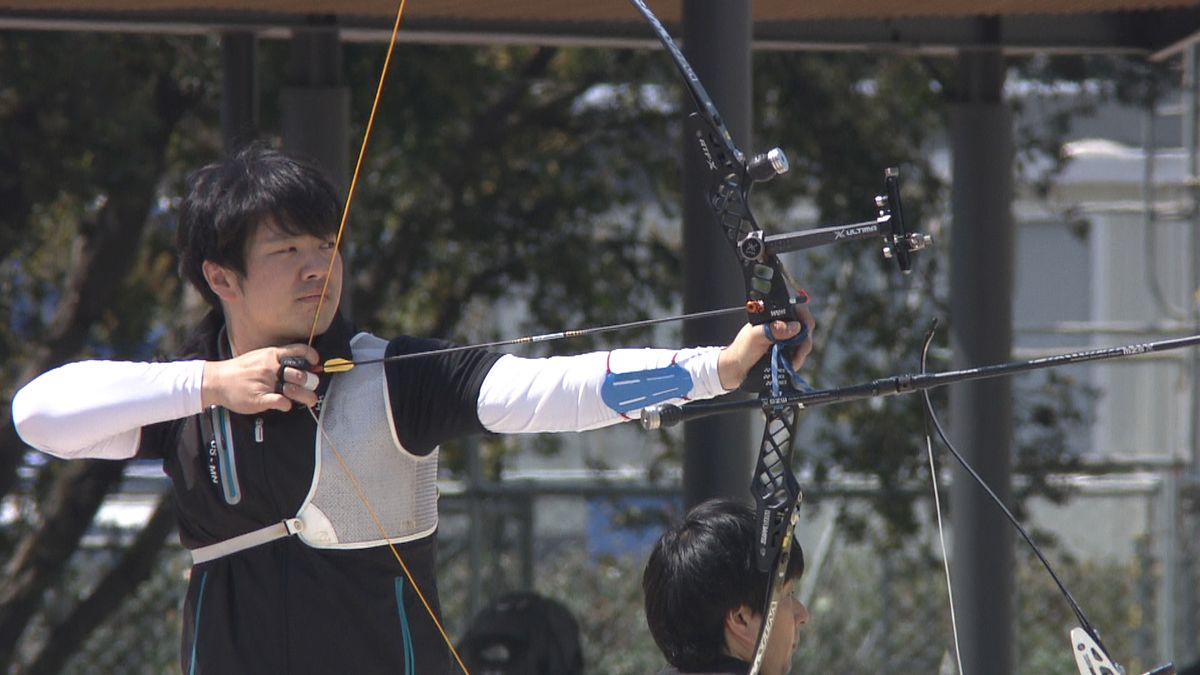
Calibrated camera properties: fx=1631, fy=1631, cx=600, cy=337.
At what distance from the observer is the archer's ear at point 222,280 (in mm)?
2240

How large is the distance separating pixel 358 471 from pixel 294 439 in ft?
0.32

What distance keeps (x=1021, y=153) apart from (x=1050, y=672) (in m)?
2.16

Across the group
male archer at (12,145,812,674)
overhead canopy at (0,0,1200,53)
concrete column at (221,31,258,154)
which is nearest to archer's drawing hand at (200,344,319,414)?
male archer at (12,145,812,674)

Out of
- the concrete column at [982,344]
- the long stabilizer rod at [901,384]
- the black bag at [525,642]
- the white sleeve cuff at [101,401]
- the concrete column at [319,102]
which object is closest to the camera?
the long stabilizer rod at [901,384]

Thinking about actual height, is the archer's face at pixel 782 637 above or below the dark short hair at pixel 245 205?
below

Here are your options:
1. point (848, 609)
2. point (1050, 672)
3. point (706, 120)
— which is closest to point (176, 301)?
point (848, 609)

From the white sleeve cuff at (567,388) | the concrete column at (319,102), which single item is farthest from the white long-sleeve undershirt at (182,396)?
the concrete column at (319,102)

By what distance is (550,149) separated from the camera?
6258mm

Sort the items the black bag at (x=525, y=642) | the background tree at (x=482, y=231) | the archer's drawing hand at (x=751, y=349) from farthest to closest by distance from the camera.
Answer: the background tree at (x=482, y=231)
the black bag at (x=525, y=642)
the archer's drawing hand at (x=751, y=349)

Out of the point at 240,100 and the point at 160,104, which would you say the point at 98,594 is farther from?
the point at 240,100

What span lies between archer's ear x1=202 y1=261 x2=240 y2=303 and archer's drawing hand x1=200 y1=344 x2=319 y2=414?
0.45ft

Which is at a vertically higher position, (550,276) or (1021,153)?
(1021,153)

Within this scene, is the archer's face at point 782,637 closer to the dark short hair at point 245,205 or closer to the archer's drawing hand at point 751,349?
the archer's drawing hand at point 751,349

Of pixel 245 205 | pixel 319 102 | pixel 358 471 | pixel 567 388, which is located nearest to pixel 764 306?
pixel 567 388
